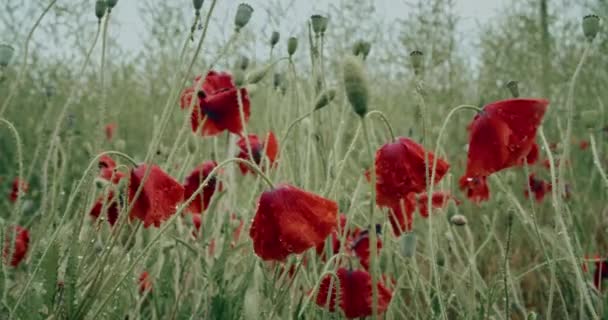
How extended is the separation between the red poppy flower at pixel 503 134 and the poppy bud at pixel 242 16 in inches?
13.1

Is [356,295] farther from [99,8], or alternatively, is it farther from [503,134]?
[99,8]

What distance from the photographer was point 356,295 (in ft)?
2.96

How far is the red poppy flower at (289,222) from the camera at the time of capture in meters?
0.74

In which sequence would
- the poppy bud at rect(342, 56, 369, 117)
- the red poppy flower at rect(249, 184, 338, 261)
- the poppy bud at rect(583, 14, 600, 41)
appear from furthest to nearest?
1. the poppy bud at rect(583, 14, 600, 41)
2. the red poppy flower at rect(249, 184, 338, 261)
3. the poppy bud at rect(342, 56, 369, 117)

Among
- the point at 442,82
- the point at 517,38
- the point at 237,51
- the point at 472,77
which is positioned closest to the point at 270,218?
the point at 237,51

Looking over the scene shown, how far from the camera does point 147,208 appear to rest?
84 centimetres

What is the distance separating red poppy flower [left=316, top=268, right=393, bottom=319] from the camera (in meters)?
0.90

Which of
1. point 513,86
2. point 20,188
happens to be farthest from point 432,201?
point 20,188

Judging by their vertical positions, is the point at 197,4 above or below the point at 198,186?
above

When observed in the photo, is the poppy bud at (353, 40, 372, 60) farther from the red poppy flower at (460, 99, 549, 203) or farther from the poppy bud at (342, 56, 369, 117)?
the poppy bud at (342, 56, 369, 117)

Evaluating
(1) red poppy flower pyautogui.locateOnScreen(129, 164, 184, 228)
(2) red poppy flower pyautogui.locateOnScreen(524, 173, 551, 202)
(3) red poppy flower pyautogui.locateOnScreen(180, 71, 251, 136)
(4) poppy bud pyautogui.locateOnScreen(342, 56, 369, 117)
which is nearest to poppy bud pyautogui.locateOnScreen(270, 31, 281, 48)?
(3) red poppy flower pyautogui.locateOnScreen(180, 71, 251, 136)

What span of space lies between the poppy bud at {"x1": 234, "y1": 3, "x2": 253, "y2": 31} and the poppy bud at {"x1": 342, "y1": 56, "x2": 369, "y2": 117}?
364 millimetres

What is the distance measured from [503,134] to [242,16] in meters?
0.37

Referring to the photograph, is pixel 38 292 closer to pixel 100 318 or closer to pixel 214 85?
pixel 100 318
